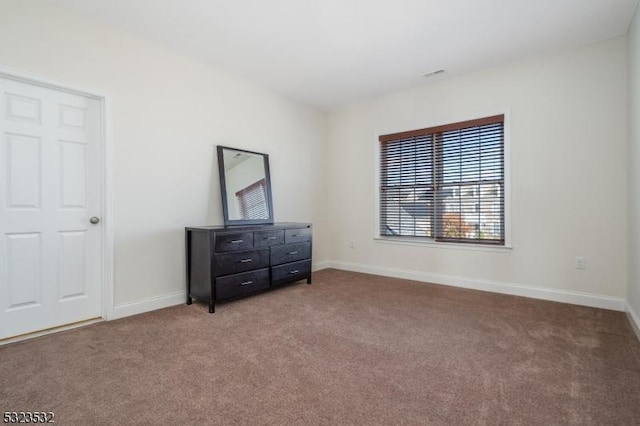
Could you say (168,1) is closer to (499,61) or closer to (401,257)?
(499,61)

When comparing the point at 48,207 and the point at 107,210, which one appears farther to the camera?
the point at 107,210

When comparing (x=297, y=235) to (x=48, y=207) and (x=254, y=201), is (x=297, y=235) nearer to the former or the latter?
(x=254, y=201)

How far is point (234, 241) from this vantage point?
10.6ft

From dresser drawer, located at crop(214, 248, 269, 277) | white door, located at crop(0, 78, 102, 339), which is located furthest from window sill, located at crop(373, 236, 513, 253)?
white door, located at crop(0, 78, 102, 339)

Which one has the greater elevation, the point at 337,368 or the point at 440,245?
the point at 440,245

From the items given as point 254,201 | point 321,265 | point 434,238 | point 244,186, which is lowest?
point 321,265

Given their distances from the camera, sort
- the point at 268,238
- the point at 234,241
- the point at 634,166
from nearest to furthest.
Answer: the point at 634,166
the point at 234,241
the point at 268,238

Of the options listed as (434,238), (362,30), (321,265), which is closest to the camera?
(362,30)

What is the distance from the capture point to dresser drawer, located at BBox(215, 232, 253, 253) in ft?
10.1

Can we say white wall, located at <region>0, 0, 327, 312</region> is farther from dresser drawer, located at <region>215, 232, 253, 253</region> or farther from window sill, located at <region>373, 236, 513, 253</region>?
window sill, located at <region>373, 236, 513, 253</region>

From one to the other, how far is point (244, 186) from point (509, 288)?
331cm

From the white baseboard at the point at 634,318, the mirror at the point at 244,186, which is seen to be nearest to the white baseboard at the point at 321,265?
the mirror at the point at 244,186

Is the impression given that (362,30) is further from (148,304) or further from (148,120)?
(148,304)

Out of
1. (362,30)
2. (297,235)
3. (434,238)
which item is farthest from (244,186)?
(434,238)
